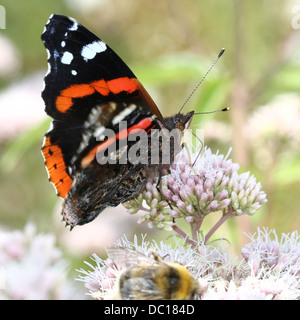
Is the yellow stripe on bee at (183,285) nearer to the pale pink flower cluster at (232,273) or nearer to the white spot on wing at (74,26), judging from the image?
the pale pink flower cluster at (232,273)

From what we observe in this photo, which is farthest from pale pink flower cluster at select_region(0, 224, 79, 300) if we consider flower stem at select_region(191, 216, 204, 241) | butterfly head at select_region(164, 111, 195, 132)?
butterfly head at select_region(164, 111, 195, 132)

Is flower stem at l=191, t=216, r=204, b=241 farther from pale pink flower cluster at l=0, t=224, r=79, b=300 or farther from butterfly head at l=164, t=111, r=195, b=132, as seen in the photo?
pale pink flower cluster at l=0, t=224, r=79, b=300

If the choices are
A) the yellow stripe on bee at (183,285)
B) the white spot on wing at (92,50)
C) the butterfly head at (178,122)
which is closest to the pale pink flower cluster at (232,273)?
the yellow stripe on bee at (183,285)

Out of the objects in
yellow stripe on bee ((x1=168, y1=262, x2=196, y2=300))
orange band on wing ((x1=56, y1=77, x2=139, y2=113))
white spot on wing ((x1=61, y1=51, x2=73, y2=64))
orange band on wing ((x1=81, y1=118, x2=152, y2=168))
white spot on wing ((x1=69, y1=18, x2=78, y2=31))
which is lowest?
yellow stripe on bee ((x1=168, y1=262, x2=196, y2=300))

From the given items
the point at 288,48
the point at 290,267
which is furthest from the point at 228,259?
the point at 288,48

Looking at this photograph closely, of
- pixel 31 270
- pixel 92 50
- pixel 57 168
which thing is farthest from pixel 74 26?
pixel 31 270

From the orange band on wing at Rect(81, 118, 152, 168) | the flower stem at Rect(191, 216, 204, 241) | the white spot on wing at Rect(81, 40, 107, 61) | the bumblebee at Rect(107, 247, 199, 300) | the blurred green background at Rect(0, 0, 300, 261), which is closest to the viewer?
the bumblebee at Rect(107, 247, 199, 300)
